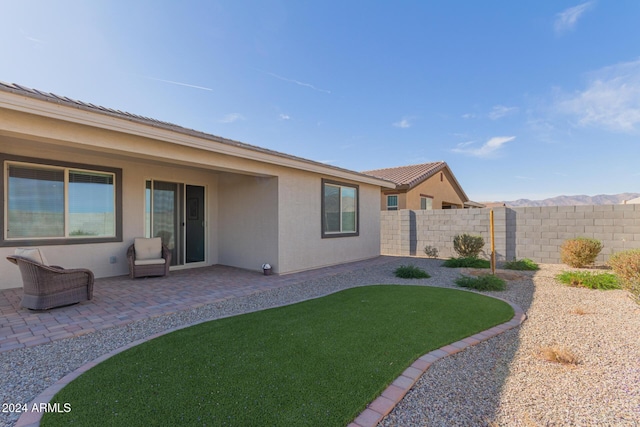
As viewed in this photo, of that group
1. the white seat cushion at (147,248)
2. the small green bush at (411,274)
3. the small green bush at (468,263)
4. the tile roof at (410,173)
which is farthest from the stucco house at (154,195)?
the tile roof at (410,173)

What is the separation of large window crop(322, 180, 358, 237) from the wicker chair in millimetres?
6297

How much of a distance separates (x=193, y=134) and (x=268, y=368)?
485 centimetres

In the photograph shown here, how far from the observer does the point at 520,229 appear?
11.1m

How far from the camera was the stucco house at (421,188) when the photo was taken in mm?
16922

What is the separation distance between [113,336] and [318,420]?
324 cm

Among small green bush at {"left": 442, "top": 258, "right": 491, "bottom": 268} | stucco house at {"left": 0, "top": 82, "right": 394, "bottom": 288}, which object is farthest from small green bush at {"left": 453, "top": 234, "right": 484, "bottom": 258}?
stucco house at {"left": 0, "top": 82, "right": 394, "bottom": 288}

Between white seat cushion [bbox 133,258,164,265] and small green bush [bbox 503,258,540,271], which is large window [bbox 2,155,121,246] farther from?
small green bush [bbox 503,258,540,271]

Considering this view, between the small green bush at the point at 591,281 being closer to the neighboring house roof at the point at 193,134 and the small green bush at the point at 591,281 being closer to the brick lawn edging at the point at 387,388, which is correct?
the brick lawn edging at the point at 387,388

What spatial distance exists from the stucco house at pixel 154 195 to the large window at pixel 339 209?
0.04 metres

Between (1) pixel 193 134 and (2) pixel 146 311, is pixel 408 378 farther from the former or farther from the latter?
(1) pixel 193 134

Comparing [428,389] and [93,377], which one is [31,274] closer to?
[93,377]

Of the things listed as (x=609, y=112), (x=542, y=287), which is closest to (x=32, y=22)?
(x=542, y=287)

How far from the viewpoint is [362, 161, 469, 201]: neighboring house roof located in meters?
16.7

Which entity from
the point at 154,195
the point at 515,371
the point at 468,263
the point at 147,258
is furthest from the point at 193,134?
the point at 468,263
